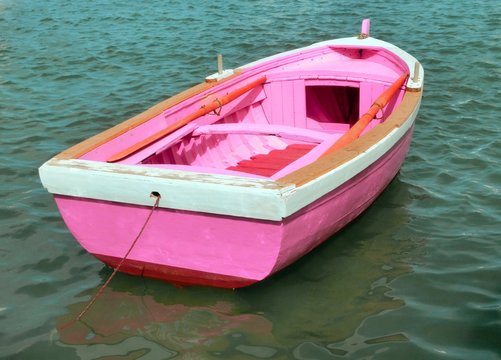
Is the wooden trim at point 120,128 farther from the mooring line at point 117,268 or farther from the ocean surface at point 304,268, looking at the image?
the ocean surface at point 304,268

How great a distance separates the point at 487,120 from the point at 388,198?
2664 millimetres

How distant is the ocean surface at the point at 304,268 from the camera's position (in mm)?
4066

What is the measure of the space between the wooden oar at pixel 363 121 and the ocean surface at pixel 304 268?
91 cm

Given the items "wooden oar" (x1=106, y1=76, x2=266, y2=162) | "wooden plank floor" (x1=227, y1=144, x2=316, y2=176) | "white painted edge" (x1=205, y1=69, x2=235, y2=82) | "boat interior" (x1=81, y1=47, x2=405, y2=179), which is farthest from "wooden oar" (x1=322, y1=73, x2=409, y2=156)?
"white painted edge" (x1=205, y1=69, x2=235, y2=82)

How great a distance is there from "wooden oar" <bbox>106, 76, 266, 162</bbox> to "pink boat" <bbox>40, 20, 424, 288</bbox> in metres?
0.01

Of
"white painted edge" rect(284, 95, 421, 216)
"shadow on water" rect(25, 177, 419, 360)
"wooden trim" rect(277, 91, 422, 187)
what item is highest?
"wooden trim" rect(277, 91, 422, 187)

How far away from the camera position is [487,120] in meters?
7.81

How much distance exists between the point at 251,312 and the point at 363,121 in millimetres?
1914

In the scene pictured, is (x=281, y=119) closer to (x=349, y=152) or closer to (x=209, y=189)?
(x=349, y=152)

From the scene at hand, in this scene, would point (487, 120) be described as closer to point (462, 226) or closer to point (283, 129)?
point (462, 226)

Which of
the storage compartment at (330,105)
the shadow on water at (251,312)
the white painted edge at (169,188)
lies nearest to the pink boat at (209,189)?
the white painted edge at (169,188)

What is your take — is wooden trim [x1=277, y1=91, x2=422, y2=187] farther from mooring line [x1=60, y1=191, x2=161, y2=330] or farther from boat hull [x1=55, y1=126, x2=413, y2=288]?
mooring line [x1=60, y1=191, x2=161, y2=330]

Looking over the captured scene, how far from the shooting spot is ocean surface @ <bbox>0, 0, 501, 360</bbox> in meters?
4.07

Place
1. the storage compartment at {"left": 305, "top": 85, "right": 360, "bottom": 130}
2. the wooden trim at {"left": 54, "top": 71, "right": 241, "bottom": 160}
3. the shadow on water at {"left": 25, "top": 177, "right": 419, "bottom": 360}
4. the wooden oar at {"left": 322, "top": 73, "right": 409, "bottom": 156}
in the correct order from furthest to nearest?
the storage compartment at {"left": 305, "top": 85, "right": 360, "bottom": 130} < the wooden oar at {"left": 322, "top": 73, "right": 409, "bottom": 156} < the wooden trim at {"left": 54, "top": 71, "right": 241, "bottom": 160} < the shadow on water at {"left": 25, "top": 177, "right": 419, "bottom": 360}
